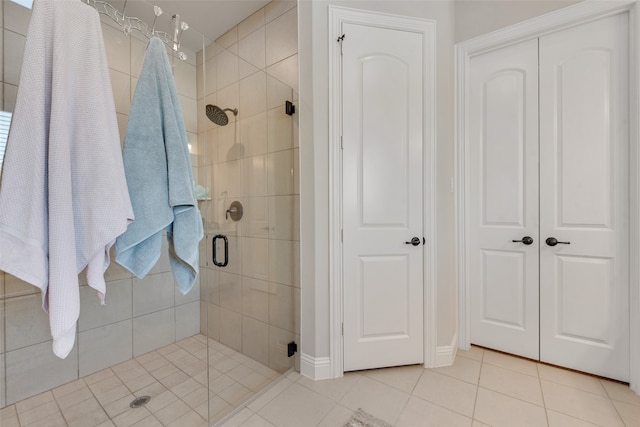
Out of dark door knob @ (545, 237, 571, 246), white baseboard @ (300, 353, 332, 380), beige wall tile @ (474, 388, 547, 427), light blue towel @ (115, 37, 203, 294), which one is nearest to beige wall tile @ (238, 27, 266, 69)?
light blue towel @ (115, 37, 203, 294)

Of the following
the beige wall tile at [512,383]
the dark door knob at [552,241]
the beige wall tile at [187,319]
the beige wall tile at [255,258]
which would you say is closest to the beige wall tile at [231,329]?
the beige wall tile at [187,319]

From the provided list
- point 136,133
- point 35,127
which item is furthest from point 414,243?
point 35,127

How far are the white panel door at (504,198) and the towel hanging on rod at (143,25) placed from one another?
207cm

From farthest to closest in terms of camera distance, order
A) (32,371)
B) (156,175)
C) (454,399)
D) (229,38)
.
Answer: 1. (229,38)
2. (454,399)
3. (32,371)
4. (156,175)

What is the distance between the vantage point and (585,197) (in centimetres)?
173

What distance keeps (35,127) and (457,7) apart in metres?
2.65

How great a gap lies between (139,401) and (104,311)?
0.53 meters

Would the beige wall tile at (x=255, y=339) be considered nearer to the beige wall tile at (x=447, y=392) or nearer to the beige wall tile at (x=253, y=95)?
the beige wall tile at (x=447, y=392)

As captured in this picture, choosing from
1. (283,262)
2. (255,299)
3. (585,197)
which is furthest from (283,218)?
(585,197)

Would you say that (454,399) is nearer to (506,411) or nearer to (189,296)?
(506,411)

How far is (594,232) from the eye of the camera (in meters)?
1.71

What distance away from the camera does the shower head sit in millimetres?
1622

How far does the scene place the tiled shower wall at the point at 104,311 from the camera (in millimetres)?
1138

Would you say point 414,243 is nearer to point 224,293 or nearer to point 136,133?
point 224,293
